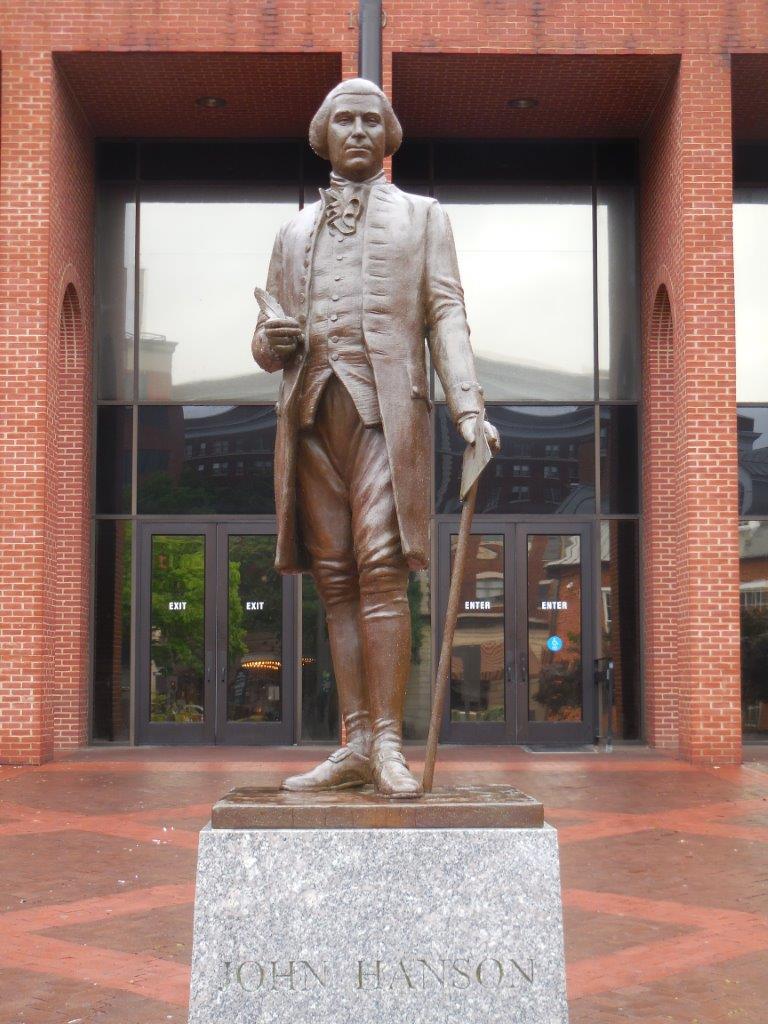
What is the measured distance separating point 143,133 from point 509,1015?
1488 cm

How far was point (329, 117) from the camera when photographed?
5066mm

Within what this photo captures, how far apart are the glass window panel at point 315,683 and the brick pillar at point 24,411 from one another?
3.26 meters

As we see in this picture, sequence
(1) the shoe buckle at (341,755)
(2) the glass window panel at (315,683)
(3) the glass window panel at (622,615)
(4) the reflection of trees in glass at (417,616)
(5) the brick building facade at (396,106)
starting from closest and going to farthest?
(1) the shoe buckle at (341,755)
(5) the brick building facade at (396,106)
(4) the reflection of trees in glass at (417,616)
(2) the glass window panel at (315,683)
(3) the glass window panel at (622,615)

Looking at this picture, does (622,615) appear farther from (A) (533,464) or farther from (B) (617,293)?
(B) (617,293)

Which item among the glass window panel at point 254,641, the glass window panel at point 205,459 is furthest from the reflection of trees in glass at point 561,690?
the glass window panel at point 205,459

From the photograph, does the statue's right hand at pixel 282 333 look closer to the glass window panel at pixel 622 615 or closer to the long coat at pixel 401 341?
the long coat at pixel 401 341

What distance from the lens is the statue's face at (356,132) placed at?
16.3 ft

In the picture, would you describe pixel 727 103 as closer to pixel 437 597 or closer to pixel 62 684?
pixel 437 597

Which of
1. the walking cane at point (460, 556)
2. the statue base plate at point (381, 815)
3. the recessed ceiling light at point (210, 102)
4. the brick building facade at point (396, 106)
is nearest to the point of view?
the statue base plate at point (381, 815)

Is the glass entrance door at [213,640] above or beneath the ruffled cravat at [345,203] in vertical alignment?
beneath

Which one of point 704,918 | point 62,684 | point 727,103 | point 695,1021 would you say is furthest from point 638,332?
point 695,1021

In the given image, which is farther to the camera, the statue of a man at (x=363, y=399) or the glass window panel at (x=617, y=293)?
the glass window panel at (x=617, y=293)

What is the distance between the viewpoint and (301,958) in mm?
4246

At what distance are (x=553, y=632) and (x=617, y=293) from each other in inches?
172
